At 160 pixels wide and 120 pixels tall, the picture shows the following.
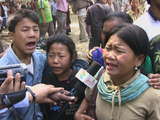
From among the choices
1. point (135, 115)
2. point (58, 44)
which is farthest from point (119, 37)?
point (58, 44)

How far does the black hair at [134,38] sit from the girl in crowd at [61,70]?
2.66 feet

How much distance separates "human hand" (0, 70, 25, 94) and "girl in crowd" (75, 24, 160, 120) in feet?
1.95

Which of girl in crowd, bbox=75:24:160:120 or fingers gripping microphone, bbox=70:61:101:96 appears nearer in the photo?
girl in crowd, bbox=75:24:160:120

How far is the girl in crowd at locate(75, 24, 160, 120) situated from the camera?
2.29 metres

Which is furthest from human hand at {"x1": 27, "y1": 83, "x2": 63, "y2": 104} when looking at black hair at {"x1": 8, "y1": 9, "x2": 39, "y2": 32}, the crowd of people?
black hair at {"x1": 8, "y1": 9, "x2": 39, "y2": 32}

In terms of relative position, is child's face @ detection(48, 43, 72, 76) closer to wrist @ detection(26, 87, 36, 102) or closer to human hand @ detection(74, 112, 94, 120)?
human hand @ detection(74, 112, 94, 120)

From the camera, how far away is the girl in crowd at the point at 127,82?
2287 mm

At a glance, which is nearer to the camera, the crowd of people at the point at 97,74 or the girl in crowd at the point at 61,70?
the crowd of people at the point at 97,74

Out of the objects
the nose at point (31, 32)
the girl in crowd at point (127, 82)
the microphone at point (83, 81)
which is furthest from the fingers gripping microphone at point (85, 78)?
the nose at point (31, 32)

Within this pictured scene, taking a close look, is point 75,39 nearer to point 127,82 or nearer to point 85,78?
point 85,78

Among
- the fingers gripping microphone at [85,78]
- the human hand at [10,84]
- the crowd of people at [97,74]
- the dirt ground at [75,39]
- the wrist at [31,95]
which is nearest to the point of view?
the human hand at [10,84]

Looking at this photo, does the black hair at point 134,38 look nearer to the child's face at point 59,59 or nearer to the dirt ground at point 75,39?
the child's face at point 59,59

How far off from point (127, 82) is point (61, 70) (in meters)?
0.88

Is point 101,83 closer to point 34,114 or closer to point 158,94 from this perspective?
point 158,94
